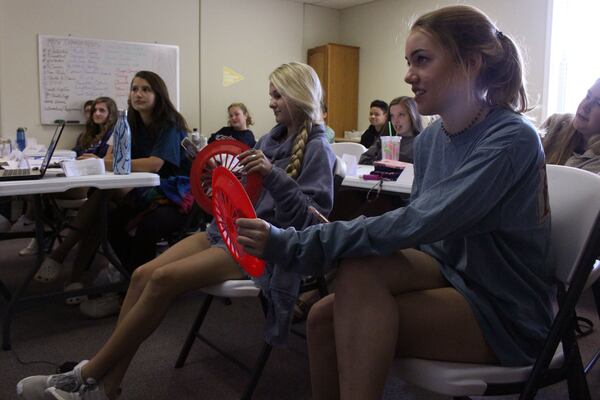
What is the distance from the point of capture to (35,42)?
17.0ft

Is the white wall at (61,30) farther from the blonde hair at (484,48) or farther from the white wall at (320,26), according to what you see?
the blonde hair at (484,48)

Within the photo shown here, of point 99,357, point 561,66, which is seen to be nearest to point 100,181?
point 99,357

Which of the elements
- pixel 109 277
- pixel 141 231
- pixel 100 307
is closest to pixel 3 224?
pixel 109 277

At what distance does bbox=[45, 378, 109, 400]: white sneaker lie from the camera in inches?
54.7

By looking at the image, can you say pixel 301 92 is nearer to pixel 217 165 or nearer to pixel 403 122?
pixel 217 165

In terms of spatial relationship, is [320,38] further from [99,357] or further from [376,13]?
[99,357]

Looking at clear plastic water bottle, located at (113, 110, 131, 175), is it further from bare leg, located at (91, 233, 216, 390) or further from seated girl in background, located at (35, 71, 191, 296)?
bare leg, located at (91, 233, 216, 390)

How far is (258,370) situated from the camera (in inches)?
61.4

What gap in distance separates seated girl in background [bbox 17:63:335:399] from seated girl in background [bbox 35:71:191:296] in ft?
2.44

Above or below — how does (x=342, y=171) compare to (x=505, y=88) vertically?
below

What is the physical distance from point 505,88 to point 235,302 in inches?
75.9

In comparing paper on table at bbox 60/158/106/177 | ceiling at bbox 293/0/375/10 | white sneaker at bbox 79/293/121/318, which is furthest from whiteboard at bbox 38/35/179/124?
paper on table at bbox 60/158/106/177

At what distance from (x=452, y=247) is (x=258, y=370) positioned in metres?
0.77

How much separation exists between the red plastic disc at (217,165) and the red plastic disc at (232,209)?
271 millimetres
